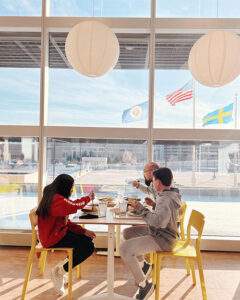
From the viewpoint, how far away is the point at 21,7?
352 centimetres

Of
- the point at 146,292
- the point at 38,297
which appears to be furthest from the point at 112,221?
the point at 38,297

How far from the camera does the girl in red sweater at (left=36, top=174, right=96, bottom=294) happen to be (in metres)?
2.16

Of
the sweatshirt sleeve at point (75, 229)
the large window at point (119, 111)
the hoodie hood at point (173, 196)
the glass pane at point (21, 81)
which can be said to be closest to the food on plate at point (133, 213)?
the hoodie hood at point (173, 196)

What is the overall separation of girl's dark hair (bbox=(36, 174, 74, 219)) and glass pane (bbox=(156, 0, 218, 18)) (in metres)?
2.51

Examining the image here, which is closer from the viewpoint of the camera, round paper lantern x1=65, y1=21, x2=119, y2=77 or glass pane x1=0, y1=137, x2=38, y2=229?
round paper lantern x1=65, y1=21, x2=119, y2=77

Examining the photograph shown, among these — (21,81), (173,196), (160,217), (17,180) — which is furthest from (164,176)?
(21,81)

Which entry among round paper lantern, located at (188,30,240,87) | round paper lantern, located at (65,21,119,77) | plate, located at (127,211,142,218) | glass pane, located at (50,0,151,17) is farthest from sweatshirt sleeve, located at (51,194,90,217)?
glass pane, located at (50,0,151,17)

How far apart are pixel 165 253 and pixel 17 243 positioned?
211 cm

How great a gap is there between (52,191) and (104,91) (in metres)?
1.80

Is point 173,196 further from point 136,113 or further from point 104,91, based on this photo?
point 104,91

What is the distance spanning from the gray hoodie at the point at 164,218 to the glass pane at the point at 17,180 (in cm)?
188

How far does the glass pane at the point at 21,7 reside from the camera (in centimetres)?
351

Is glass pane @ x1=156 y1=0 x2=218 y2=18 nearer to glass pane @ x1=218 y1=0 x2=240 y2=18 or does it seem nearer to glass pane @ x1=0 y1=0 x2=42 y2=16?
glass pane @ x1=218 y1=0 x2=240 y2=18

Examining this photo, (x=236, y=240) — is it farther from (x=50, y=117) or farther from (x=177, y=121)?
(x=50, y=117)
